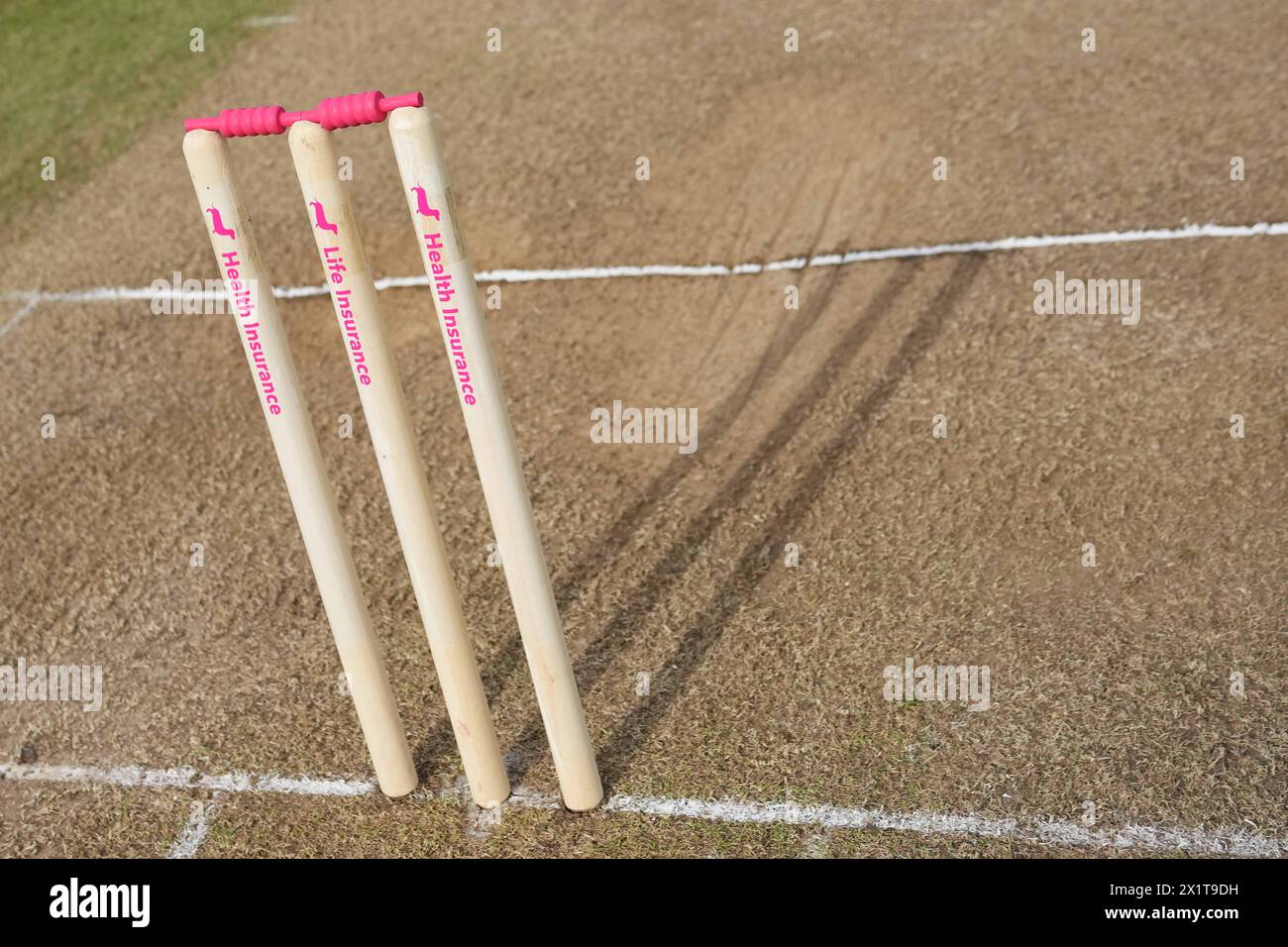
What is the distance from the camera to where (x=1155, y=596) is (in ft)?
21.7

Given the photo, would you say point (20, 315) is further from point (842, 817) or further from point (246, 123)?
point (842, 817)

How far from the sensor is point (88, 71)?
13797 mm

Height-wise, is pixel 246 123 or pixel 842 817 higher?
pixel 246 123

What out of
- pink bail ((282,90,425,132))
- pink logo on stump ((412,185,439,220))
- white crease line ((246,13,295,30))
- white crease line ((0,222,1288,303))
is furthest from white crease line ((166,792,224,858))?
white crease line ((246,13,295,30))

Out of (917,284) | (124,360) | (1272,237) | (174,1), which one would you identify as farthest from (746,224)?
(174,1)

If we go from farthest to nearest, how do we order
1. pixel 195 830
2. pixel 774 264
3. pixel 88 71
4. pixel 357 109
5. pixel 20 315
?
1. pixel 88 71
2. pixel 20 315
3. pixel 774 264
4. pixel 195 830
5. pixel 357 109

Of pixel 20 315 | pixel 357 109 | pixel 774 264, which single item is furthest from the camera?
A: pixel 20 315

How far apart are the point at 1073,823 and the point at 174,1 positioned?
13285 mm

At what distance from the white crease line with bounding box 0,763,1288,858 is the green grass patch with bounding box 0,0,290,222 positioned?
24.7ft

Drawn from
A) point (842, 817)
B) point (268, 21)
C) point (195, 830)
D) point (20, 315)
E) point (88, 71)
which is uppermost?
point (268, 21)

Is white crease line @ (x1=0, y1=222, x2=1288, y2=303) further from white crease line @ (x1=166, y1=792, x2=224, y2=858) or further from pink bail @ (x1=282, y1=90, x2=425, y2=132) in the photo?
pink bail @ (x1=282, y1=90, x2=425, y2=132)

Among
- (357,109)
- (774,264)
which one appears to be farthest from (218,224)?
(774,264)

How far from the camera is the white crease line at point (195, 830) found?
593 centimetres

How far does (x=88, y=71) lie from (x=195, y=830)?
10.3 meters
